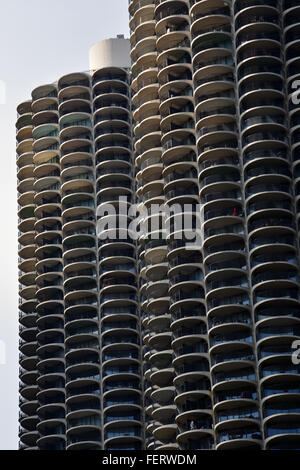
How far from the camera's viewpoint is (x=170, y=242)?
5300 inches

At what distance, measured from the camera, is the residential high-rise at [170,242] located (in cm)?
12469

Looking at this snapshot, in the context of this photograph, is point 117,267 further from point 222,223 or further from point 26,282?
point 222,223

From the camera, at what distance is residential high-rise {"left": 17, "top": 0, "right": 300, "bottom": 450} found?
4909 inches

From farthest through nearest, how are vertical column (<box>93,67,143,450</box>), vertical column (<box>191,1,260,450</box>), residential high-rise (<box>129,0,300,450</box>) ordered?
vertical column (<box>93,67,143,450</box>), residential high-rise (<box>129,0,300,450</box>), vertical column (<box>191,1,260,450</box>)

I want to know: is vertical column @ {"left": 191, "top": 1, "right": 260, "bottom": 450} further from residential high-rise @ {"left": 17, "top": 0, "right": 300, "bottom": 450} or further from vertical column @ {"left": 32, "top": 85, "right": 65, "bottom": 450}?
vertical column @ {"left": 32, "top": 85, "right": 65, "bottom": 450}

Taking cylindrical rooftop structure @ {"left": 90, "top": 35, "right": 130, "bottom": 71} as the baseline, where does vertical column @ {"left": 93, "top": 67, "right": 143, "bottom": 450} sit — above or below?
below

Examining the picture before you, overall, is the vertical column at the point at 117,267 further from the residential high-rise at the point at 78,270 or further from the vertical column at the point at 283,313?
the vertical column at the point at 283,313

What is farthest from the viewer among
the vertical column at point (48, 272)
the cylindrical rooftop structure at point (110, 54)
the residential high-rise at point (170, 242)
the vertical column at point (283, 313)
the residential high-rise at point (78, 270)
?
the cylindrical rooftop structure at point (110, 54)

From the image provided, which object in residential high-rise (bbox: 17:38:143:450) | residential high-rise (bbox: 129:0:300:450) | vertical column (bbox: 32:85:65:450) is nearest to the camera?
residential high-rise (bbox: 129:0:300:450)

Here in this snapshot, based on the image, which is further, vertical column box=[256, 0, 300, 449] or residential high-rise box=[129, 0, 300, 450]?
residential high-rise box=[129, 0, 300, 450]

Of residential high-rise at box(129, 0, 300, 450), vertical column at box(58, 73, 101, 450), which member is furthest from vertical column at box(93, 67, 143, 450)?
residential high-rise at box(129, 0, 300, 450)

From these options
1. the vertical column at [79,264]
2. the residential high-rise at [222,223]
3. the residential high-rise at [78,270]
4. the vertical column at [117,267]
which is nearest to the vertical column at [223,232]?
the residential high-rise at [222,223]

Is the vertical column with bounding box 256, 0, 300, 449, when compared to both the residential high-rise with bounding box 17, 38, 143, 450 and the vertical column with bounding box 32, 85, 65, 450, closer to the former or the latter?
the residential high-rise with bounding box 17, 38, 143, 450

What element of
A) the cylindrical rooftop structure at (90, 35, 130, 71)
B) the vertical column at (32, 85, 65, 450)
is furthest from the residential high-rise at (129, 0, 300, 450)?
the cylindrical rooftop structure at (90, 35, 130, 71)
